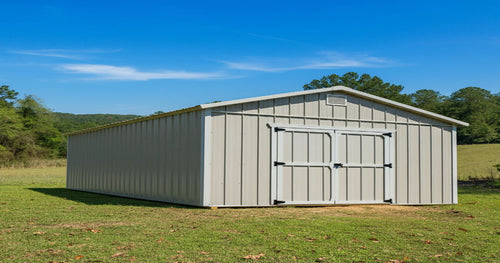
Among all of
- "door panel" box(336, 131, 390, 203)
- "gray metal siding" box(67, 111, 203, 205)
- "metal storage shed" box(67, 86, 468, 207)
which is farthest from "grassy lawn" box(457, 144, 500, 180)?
"gray metal siding" box(67, 111, 203, 205)

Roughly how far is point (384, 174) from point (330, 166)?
165 cm

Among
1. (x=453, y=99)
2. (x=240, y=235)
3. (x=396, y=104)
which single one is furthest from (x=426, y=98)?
(x=240, y=235)

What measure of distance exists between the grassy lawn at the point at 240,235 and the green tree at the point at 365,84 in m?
55.7

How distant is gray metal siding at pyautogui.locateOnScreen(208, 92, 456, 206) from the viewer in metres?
11.4

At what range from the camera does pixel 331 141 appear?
12.5 m

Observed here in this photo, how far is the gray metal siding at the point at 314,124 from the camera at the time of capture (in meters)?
11.4

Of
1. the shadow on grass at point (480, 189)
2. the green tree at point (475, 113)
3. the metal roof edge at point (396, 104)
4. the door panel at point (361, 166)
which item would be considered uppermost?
the green tree at point (475, 113)

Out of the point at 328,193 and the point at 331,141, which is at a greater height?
the point at 331,141

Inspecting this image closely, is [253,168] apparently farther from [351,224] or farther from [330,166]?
[351,224]

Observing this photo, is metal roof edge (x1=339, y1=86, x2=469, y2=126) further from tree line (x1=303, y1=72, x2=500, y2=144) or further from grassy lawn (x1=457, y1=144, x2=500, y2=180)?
tree line (x1=303, y1=72, x2=500, y2=144)

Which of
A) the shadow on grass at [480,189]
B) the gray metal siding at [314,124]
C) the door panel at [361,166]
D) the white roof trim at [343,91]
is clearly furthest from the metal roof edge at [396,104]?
the shadow on grass at [480,189]

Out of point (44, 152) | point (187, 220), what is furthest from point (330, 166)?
point (44, 152)

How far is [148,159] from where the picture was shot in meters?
13.9

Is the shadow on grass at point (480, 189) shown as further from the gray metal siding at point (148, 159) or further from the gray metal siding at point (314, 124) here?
the gray metal siding at point (148, 159)
